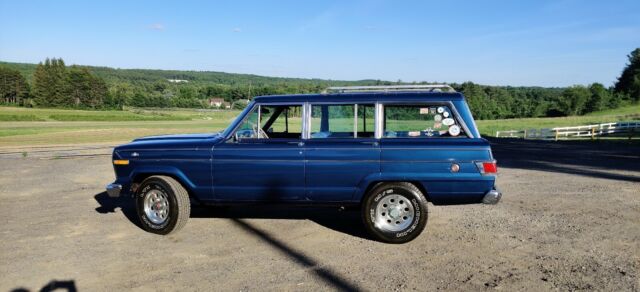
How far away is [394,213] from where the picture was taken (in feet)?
18.7

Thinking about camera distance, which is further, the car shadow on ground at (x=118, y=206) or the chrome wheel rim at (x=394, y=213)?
the car shadow on ground at (x=118, y=206)

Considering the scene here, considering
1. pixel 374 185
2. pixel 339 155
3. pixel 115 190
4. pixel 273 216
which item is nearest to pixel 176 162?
pixel 115 190

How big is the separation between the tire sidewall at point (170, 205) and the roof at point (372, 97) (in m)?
1.69

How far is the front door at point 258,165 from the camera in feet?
19.0

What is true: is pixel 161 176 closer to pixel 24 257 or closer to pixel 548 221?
pixel 24 257

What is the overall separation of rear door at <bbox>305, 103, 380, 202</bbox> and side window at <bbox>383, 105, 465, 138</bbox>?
25cm

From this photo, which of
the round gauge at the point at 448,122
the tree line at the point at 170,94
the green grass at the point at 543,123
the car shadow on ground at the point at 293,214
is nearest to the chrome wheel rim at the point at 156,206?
the car shadow on ground at the point at 293,214

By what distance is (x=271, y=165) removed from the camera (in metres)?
5.79

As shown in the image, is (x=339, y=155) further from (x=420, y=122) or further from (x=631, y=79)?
(x=631, y=79)

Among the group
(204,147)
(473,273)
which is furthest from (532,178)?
(204,147)

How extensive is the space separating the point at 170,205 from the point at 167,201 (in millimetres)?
108

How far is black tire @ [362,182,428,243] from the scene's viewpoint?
5.55 meters

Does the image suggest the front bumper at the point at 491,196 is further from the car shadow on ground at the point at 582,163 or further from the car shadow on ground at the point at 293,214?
the car shadow on ground at the point at 582,163

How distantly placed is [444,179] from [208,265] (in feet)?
9.52
